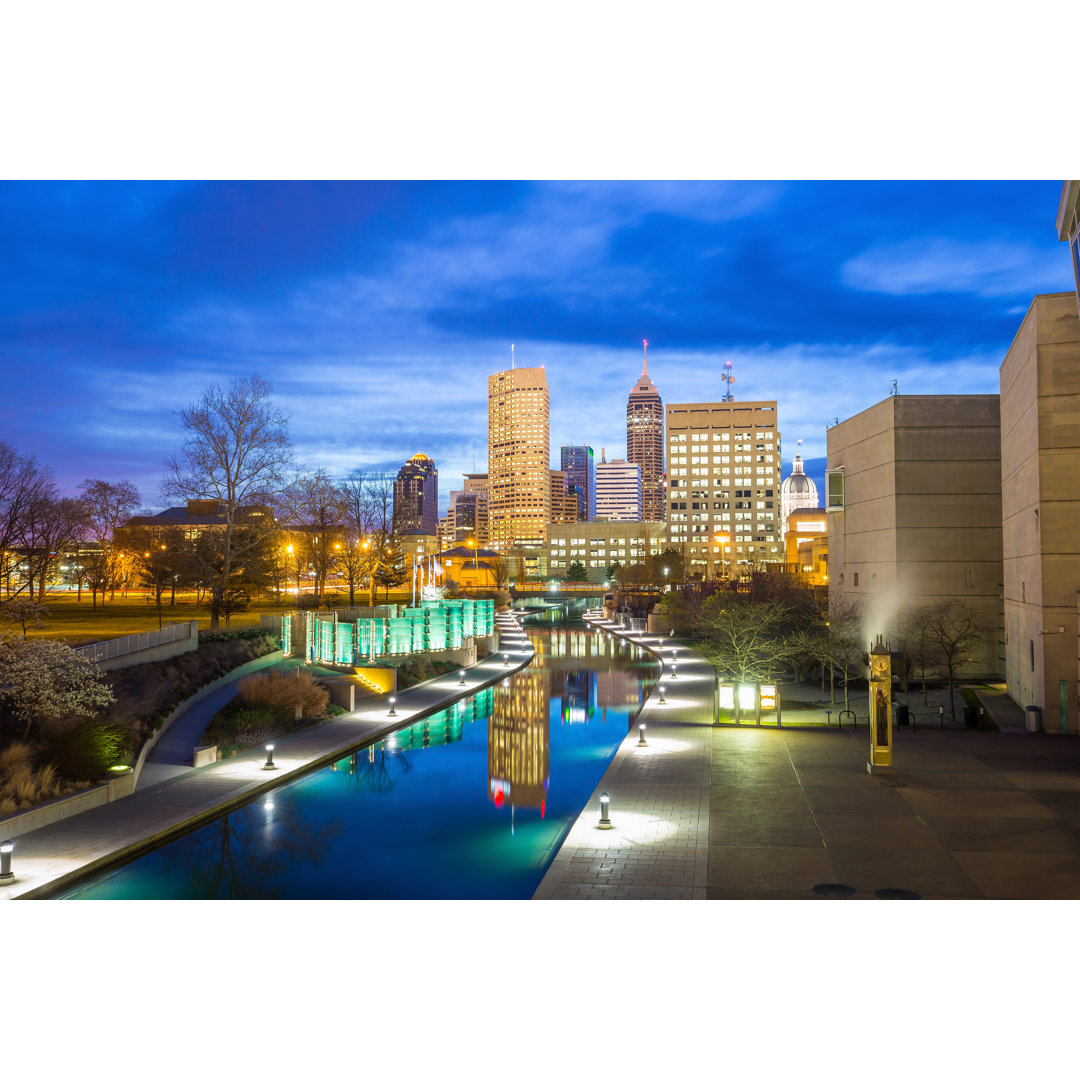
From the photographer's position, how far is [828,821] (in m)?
14.5

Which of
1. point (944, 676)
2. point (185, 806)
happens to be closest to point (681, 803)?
point (185, 806)

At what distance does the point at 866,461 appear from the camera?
39.5 meters

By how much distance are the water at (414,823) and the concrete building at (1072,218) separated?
53.3ft

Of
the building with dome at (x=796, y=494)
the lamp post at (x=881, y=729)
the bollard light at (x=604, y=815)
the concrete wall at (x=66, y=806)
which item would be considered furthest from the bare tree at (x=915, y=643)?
the building with dome at (x=796, y=494)

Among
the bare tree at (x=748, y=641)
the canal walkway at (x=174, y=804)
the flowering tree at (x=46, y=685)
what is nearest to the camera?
the canal walkway at (x=174, y=804)

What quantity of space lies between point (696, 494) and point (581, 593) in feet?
157

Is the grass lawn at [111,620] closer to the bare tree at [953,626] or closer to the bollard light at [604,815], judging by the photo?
the bollard light at [604,815]

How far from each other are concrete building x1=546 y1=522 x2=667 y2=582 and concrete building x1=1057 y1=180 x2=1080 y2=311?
6750 inches

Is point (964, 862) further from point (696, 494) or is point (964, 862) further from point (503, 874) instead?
point (696, 494)

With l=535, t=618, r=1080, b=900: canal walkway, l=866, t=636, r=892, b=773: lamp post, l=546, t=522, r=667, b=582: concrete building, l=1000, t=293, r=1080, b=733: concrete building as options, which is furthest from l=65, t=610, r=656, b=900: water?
l=546, t=522, r=667, b=582: concrete building

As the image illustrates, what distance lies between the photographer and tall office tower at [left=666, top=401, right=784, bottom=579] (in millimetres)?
170000

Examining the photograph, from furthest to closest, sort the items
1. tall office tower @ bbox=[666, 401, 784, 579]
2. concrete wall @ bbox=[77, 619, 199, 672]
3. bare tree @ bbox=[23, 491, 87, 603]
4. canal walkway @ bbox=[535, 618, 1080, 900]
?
tall office tower @ bbox=[666, 401, 784, 579], bare tree @ bbox=[23, 491, 87, 603], concrete wall @ bbox=[77, 619, 199, 672], canal walkway @ bbox=[535, 618, 1080, 900]

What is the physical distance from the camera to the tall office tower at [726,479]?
6693 inches

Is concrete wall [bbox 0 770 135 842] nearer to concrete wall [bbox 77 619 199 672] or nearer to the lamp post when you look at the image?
concrete wall [bbox 77 619 199 672]
